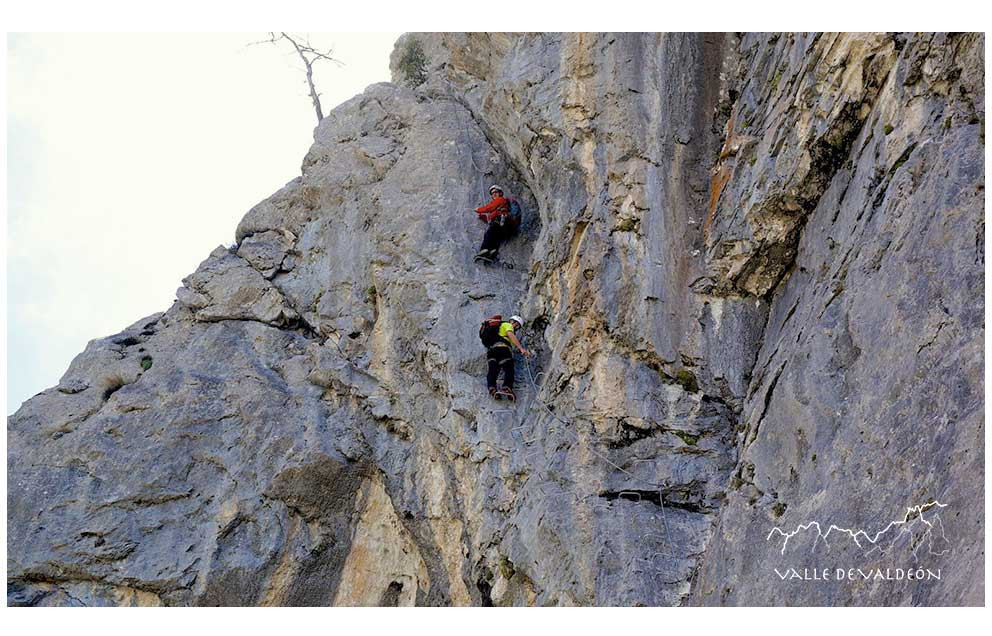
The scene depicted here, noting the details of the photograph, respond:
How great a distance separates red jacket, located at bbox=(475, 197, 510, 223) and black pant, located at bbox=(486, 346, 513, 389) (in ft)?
10.1

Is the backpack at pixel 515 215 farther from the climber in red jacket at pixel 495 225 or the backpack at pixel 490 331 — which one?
the backpack at pixel 490 331

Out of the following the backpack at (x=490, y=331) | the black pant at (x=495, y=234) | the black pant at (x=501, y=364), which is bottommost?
the black pant at (x=501, y=364)

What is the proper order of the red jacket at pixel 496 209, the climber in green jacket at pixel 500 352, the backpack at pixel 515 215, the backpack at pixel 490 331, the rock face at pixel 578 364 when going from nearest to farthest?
1. the rock face at pixel 578 364
2. the climber in green jacket at pixel 500 352
3. the backpack at pixel 490 331
4. the red jacket at pixel 496 209
5. the backpack at pixel 515 215

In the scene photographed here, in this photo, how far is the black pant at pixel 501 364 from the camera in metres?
14.9

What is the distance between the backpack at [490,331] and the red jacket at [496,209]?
2627 millimetres

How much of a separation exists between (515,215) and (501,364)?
3.57 metres

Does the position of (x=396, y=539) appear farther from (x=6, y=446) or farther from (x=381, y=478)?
(x=6, y=446)

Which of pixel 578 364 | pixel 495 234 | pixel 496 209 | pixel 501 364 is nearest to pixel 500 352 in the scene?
pixel 501 364

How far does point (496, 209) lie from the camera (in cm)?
1705

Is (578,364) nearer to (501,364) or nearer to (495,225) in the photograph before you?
(501,364)

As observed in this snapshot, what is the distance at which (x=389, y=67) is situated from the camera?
23047mm

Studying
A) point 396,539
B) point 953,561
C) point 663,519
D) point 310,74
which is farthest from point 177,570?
point 310,74

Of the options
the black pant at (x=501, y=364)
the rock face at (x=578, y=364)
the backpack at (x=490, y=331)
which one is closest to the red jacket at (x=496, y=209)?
the rock face at (x=578, y=364)

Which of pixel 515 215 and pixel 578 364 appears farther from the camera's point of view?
pixel 515 215
